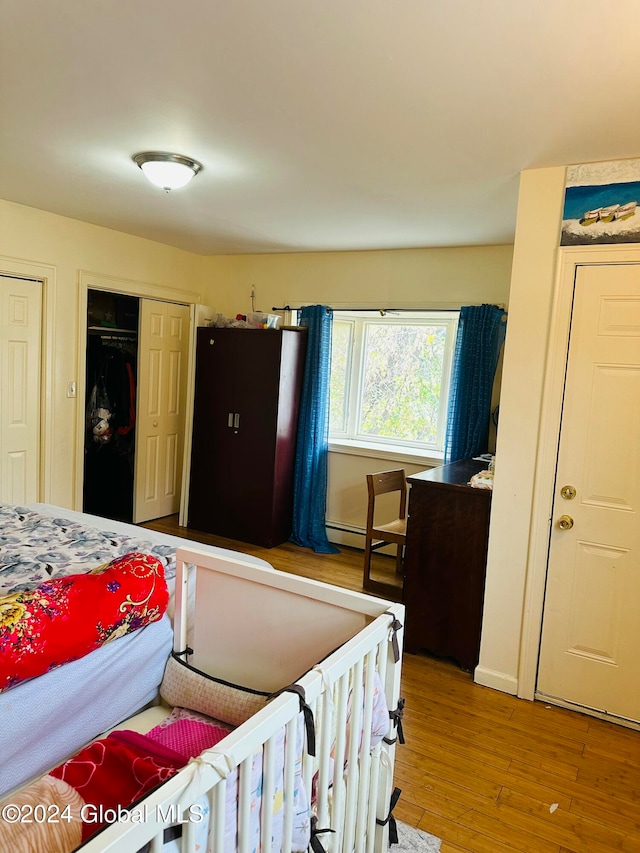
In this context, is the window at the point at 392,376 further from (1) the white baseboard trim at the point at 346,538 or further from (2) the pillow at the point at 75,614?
(2) the pillow at the point at 75,614

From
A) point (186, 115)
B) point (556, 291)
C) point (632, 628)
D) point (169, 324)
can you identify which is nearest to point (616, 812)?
point (632, 628)

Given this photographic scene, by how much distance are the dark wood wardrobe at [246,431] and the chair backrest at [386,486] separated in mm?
927

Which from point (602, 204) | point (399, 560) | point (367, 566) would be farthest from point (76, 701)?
point (399, 560)

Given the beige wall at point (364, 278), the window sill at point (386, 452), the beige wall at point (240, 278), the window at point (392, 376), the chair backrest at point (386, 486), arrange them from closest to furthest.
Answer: the chair backrest at point (386, 486), the beige wall at point (240, 278), the beige wall at point (364, 278), the window sill at point (386, 452), the window at point (392, 376)

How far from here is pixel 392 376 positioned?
4652 mm

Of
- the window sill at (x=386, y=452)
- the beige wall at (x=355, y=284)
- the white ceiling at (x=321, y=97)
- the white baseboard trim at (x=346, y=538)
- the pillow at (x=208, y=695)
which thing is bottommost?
the white baseboard trim at (x=346, y=538)

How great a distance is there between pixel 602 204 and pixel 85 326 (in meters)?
3.45

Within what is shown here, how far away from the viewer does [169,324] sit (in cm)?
498

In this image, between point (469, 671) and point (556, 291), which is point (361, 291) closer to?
point (556, 291)

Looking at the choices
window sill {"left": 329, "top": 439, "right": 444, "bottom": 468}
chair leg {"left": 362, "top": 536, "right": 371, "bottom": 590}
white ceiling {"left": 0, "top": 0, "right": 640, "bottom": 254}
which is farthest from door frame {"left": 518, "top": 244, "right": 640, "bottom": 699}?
window sill {"left": 329, "top": 439, "right": 444, "bottom": 468}

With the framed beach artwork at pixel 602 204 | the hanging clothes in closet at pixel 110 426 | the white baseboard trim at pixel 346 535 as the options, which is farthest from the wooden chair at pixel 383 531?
the hanging clothes in closet at pixel 110 426

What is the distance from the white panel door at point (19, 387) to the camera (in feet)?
12.3

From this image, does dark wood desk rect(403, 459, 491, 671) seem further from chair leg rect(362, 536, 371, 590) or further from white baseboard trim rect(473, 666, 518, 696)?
chair leg rect(362, 536, 371, 590)

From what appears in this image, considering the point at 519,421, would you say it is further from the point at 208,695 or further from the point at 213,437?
the point at 213,437
